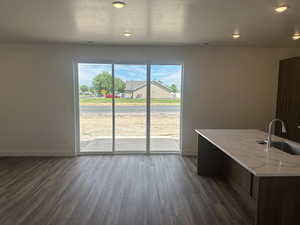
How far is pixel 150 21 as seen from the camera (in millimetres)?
2871

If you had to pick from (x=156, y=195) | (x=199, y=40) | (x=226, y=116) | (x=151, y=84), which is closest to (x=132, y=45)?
(x=151, y=84)

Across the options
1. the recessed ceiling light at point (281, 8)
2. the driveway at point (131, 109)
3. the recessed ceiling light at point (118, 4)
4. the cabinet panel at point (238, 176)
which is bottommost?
the cabinet panel at point (238, 176)

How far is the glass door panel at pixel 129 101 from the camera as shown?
15.5 ft

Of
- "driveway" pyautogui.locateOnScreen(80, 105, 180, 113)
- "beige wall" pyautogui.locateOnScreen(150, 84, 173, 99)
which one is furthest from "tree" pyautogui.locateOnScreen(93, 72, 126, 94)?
"beige wall" pyautogui.locateOnScreen(150, 84, 173, 99)

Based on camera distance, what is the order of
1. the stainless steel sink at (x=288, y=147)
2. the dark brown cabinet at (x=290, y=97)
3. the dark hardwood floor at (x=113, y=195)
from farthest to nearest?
the dark brown cabinet at (x=290, y=97) → the stainless steel sink at (x=288, y=147) → the dark hardwood floor at (x=113, y=195)

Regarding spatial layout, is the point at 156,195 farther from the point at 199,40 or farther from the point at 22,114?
the point at 22,114

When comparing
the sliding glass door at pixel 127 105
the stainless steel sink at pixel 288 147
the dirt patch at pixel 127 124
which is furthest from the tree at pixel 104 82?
the stainless steel sink at pixel 288 147

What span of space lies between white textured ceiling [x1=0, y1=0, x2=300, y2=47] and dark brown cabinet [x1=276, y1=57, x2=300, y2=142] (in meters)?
0.55

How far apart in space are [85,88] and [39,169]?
2.06m

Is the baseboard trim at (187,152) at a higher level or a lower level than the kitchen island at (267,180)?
lower

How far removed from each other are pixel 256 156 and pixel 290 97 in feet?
9.48

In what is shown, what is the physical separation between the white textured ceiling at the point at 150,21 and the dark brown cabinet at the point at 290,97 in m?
0.55

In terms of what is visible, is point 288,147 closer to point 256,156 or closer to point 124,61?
point 256,156

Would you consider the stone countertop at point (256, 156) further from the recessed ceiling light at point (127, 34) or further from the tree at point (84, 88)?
the tree at point (84, 88)
